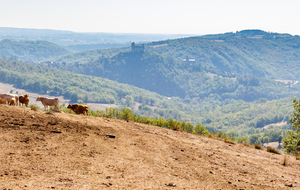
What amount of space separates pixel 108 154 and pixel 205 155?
17.6 ft

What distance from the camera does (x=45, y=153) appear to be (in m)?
9.46

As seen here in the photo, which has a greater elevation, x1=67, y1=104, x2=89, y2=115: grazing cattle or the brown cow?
the brown cow

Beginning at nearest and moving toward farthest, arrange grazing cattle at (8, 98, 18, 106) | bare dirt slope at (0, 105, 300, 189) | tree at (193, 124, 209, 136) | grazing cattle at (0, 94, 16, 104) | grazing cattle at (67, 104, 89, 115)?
bare dirt slope at (0, 105, 300, 189) → grazing cattle at (0, 94, 16, 104) → grazing cattle at (8, 98, 18, 106) → grazing cattle at (67, 104, 89, 115) → tree at (193, 124, 209, 136)

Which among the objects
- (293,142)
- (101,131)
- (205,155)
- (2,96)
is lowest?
(293,142)

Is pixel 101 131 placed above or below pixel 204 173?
above

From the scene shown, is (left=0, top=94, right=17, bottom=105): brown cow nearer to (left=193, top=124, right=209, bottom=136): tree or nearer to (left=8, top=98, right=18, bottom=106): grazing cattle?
(left=8, top=98, right=18, bottom=106): grazing cattle

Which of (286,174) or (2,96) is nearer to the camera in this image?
(286,174)

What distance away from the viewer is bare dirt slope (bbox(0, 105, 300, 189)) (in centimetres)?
822

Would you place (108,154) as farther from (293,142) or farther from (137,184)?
(293,142)

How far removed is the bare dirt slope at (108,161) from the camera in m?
8.22

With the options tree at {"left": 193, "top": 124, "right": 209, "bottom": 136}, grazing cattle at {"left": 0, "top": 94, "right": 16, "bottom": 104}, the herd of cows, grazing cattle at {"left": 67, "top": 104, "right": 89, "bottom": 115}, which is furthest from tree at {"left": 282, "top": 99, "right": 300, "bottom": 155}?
grazing cattle at {"left": 0, "top": 94, "right": 16, "bottom": 104}

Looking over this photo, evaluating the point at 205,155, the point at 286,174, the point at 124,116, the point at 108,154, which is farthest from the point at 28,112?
the point at 286,174

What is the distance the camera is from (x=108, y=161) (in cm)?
991

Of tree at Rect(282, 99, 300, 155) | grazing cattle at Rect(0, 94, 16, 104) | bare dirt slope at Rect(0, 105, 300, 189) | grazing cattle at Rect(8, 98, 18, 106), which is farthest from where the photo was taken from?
tree at Rect(282, 99, 300, 155)
